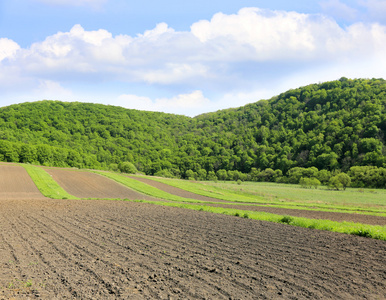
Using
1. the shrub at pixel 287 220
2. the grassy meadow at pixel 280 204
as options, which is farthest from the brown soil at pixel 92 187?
the shrub at pixel 287 220

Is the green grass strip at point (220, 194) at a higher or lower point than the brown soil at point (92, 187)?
lower

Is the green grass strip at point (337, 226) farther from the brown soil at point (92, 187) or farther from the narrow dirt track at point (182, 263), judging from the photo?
the brown soil at point (92, 187)

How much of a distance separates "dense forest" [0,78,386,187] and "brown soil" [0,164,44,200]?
34025mm

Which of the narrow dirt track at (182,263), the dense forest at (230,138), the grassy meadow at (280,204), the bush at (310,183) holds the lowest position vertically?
the bush at (310,183)

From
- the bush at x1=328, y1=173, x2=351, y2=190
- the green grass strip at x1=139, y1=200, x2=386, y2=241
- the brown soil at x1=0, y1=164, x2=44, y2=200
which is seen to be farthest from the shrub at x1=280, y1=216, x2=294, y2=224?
the bush at x1=328, y1=173, x2=351, y2=190

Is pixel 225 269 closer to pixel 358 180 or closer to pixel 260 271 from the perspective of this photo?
pixel 260 271

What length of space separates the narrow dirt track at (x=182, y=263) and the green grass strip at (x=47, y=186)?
81.7 feet

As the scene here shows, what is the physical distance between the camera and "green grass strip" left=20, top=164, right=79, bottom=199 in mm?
44991

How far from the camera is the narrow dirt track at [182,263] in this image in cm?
961

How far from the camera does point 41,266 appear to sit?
1160 cm

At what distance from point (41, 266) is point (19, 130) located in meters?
127

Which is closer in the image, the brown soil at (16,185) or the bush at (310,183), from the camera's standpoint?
the brown soil at (16,185)

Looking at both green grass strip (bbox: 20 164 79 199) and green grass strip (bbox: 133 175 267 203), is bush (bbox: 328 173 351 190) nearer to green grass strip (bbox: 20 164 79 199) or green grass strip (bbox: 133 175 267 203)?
green grass strip (bbox: 133 175 267 203)

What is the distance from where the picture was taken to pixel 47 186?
51938 mm
